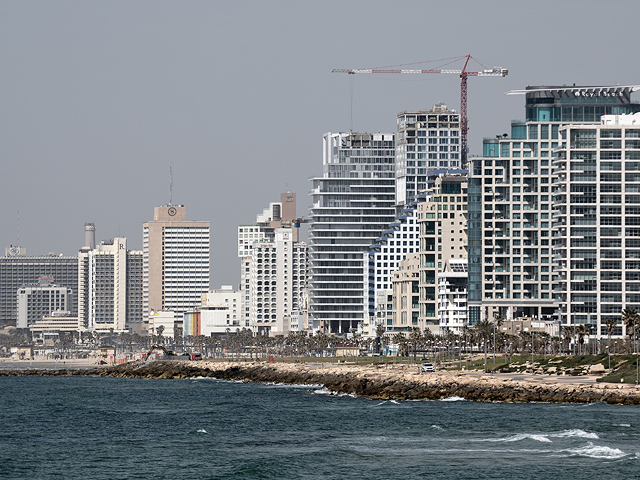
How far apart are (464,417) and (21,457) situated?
50642 mm

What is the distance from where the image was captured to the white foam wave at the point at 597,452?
310ft

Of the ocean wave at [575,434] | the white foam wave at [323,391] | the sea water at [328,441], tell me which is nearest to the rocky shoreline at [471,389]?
the white foam wave at [323,391]

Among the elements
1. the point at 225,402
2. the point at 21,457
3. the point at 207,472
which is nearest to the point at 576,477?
the point at 207,472

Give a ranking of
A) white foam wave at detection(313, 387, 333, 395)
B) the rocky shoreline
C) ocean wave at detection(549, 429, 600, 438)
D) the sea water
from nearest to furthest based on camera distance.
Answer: the sea water → ocean wave at detection(549, 429, 600, 438) → the rocky shoreline → white foam wave at detection(313, 387, 333, 395)

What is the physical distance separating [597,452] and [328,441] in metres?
27.3

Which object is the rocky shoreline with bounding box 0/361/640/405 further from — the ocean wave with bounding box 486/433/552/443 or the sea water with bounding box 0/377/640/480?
the ocean wave with bounding box 486/433/552/443

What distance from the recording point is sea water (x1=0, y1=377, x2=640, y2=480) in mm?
91125

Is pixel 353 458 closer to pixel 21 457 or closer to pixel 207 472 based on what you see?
pixel 207 472

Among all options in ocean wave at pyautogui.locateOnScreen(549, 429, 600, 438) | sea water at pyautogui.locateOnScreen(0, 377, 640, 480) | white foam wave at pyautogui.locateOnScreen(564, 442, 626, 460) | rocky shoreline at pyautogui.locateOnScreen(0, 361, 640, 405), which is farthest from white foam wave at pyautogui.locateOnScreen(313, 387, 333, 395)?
white foam wave at pyautogui.locateOnScreen(564, 442, 626, 460)

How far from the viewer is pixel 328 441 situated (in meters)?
112

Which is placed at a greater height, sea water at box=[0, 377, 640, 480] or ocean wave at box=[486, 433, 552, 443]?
ocean wave at box=[486, 433, 552, 443]

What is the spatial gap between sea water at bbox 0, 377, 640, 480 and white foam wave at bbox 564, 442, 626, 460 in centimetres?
9

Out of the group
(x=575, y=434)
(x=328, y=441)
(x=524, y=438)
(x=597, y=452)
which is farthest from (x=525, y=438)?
(x=328, y=441)

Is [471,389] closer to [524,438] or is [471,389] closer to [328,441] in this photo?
[328,441]
